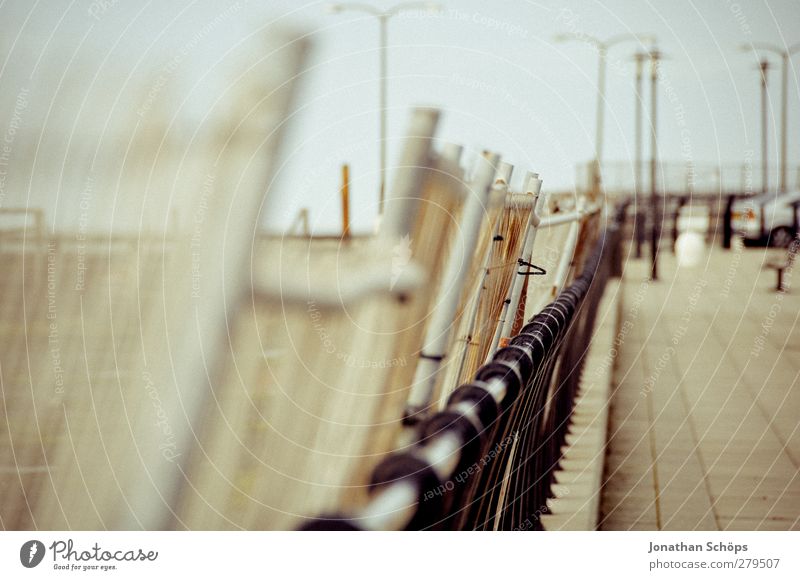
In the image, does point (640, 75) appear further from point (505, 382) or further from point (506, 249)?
point (505, 382)

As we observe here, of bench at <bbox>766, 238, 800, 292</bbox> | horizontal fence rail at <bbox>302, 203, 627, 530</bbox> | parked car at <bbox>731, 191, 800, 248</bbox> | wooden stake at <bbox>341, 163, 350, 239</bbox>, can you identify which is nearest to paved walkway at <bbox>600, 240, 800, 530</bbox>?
bench at <bbox>766, 238, 800, 292</bbox>

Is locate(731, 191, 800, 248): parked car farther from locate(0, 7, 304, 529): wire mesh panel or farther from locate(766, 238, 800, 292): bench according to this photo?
locate(0, 7, 304, 529): wire mesh panel

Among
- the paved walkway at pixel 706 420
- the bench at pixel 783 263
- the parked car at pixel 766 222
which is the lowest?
the paved walkway at pixel 706 420

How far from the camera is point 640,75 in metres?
2.30

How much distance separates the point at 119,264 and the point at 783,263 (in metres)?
6.06

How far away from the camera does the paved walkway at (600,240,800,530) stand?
7.73ft

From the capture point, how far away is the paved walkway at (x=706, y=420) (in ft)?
7.73

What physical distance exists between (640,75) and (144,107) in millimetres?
1248

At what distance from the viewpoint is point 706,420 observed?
124 inches

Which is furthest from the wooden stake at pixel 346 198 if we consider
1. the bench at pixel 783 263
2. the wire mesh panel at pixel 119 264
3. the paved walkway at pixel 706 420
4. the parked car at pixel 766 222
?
the parked car at pixel 766 222

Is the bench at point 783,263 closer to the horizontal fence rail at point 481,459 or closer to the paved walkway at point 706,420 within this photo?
the paved walkway at point 706,420

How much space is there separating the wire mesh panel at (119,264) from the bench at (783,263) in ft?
15.5
